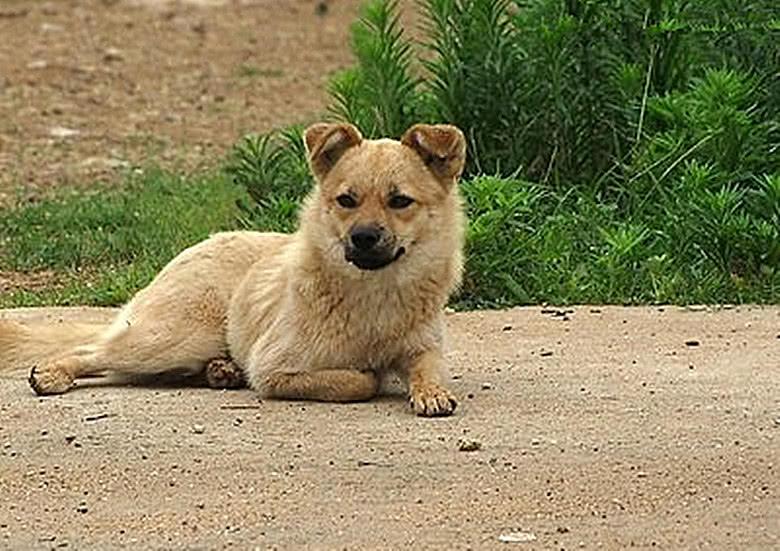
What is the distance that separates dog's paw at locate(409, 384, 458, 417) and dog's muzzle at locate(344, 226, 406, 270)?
19.4 inches

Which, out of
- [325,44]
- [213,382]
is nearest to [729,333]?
[213,382]

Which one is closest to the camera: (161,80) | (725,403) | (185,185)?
(725,403)

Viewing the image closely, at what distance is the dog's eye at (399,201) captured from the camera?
24.5 feet

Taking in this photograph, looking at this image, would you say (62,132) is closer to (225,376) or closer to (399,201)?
(225,376)

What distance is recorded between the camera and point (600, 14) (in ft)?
35.2

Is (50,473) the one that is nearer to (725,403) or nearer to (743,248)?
(725,403)

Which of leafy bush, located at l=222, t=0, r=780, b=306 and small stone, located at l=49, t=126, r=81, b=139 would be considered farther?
small stone, located at l=49, t=126, r=81, b=139

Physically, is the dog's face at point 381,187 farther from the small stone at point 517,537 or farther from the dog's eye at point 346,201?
the small stone at point 517,537

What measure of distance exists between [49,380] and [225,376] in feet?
2.11

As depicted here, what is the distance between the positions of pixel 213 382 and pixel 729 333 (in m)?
2.11

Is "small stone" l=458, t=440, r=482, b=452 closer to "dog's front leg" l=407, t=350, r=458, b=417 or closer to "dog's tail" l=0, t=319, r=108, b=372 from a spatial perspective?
"dog's front leg" l=407, t=350, r=458, b=417

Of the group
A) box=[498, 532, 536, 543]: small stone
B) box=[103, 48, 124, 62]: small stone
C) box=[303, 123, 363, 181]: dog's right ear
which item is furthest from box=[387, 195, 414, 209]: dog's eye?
box=[103, 48, 124, 62]: small stone

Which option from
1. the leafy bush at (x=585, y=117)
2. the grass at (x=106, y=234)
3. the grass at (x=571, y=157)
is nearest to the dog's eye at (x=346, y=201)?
the grass at (x=571, y=157)

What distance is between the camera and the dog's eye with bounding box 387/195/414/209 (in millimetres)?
7457
